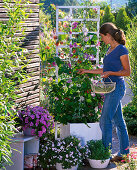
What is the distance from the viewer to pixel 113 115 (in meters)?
3.97

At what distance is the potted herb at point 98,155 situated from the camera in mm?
3975

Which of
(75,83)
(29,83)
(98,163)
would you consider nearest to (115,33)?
(75,83)

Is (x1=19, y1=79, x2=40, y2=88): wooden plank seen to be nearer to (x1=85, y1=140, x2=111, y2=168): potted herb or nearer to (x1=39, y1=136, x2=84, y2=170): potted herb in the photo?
(x1=39, y1=136, x2=84, y2=170): potted herb

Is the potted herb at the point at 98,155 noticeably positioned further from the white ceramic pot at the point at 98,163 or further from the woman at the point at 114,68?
the woman at the point at 114,68

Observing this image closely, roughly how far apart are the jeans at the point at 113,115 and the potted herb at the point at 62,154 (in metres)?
0.32

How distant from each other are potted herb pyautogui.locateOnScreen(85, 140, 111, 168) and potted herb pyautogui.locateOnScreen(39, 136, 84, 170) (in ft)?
0.33

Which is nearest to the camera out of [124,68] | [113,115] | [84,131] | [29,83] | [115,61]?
[124,68]

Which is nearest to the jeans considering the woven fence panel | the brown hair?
the brown hair

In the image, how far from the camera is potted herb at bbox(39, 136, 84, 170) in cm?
383

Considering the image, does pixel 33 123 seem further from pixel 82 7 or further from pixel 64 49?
pixel 82 7

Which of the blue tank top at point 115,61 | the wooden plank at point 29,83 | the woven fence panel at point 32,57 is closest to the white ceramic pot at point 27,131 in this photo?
the woven fence panel at point 32,57

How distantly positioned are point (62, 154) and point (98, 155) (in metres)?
0.40

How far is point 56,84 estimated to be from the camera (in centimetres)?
436

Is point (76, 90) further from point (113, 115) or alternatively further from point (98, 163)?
point (98, 163)
